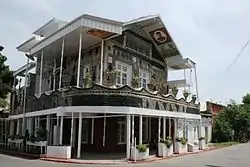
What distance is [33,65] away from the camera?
87.1 feet

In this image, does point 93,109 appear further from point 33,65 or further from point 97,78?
point 33,65

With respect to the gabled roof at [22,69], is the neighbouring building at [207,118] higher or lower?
lower

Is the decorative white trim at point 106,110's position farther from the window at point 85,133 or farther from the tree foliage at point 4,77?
the tree foliage at point 4,77

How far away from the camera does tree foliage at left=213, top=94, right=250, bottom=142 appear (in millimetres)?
35656

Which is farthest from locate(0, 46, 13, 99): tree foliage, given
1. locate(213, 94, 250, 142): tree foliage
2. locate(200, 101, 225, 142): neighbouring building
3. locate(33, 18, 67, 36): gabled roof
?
locate(213, 94, 250, 142): tree foliage

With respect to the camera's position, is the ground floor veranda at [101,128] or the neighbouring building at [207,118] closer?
the ground floor veranda at [101,128]

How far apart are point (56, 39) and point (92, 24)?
3.09 m

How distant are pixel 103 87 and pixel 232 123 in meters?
25.3

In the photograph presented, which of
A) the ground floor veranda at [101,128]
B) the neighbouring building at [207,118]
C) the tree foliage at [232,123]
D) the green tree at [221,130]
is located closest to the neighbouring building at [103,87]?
the ground floor veranda at [101,128]

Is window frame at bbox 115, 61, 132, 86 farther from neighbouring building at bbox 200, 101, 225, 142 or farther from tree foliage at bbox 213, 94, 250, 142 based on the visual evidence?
tree foliage at bbox 213, 94, 250, 142

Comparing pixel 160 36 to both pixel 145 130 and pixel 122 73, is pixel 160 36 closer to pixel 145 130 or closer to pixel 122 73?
pixel 122 73

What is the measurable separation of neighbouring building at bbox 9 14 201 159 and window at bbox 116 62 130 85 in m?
0.07

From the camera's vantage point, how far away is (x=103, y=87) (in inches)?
631

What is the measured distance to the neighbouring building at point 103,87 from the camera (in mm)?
16359
